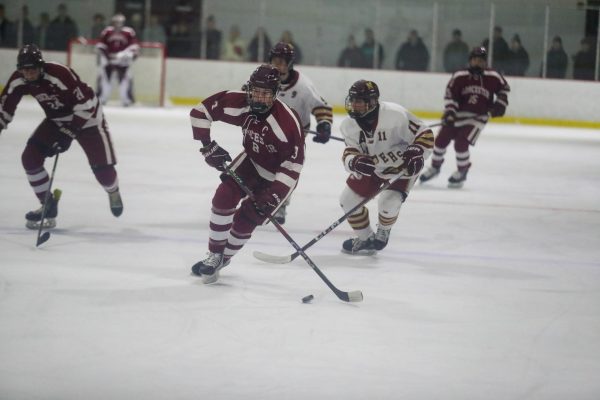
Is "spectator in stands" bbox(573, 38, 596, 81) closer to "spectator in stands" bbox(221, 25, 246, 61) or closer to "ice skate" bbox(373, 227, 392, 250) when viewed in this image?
"spectator in stands" bbox(221, 25, 246, 61)

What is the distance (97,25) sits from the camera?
49.0 ft

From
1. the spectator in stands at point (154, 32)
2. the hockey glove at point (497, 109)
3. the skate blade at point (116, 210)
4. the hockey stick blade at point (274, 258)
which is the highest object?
the spectator in stands at point (154, 32)

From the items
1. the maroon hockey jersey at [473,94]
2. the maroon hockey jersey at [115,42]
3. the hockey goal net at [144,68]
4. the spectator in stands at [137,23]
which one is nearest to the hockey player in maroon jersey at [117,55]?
the maroon hockey jersey at [115,42]

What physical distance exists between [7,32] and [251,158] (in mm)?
11175

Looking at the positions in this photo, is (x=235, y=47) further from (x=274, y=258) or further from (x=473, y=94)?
(x=274, y=258)

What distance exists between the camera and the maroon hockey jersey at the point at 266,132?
14.2 ft

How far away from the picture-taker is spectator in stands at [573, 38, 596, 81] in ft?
44.8

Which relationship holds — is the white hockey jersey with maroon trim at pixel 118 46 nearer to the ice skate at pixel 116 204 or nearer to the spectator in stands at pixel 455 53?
the spectator in stands at pixel 455 53

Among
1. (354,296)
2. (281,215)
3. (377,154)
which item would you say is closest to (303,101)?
(281,215)

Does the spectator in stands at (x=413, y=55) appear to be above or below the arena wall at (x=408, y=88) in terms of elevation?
above

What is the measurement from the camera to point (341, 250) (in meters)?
5.30

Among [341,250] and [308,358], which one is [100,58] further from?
[308,358]

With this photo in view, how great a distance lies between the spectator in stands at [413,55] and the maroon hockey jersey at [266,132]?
32.5ft

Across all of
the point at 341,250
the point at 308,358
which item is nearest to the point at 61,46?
the point at 341,250
